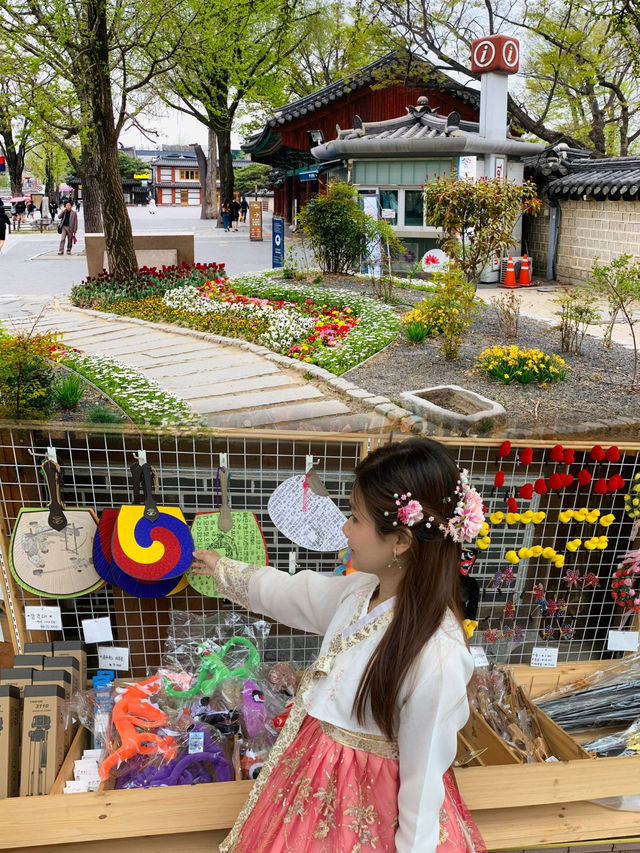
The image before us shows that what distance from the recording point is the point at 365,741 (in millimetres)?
1118

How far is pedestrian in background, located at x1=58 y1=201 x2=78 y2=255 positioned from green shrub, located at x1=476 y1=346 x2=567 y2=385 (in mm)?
4713

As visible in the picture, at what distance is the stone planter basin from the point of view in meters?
4.24

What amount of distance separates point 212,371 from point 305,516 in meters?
3.11

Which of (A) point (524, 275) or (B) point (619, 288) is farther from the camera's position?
(A) point (524, 275)

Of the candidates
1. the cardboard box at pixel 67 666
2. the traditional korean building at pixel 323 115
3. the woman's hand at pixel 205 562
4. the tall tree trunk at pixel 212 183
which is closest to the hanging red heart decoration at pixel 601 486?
the woman's hand at pixel 205 562

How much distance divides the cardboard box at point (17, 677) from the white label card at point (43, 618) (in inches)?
4.9

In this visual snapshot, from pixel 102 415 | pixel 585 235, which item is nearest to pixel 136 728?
pixel 102 415

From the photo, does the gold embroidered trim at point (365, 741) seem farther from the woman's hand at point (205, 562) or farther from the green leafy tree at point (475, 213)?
the green leafy tree at point (475, 213)

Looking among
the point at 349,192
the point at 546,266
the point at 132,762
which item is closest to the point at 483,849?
the point at 132,762

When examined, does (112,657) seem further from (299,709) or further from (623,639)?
(623,639)

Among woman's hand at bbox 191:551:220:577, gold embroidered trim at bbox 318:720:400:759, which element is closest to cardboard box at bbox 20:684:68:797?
woman's hand at bbox 191:551:220:577

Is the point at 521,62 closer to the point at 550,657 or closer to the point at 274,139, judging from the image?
the point at 274,139

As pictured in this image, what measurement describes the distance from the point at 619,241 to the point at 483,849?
758cm

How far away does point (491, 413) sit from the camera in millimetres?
4426
